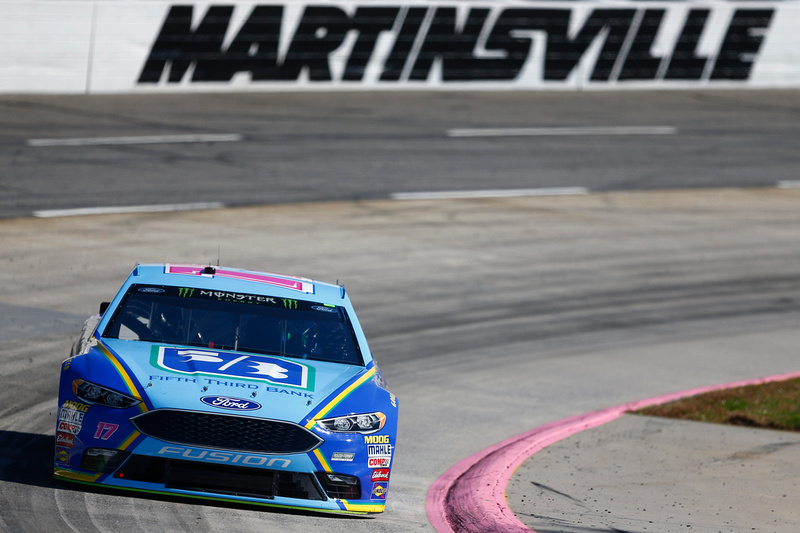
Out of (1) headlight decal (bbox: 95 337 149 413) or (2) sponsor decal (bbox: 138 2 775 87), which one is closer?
(1) headlight decal (bbox: 95 337 149 413)

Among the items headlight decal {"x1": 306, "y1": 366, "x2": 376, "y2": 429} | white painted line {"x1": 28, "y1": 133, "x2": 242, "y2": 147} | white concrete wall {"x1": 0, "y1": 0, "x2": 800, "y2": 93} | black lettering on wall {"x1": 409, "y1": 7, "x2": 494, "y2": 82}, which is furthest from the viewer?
black lettering on wall {"x1": 409, "y1": 7, "x2": 494, "y2": 82}

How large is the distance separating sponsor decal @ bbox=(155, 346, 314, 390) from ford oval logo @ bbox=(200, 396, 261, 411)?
26cm

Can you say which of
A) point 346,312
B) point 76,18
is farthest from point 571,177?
point 346,312

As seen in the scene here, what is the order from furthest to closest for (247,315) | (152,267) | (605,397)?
(605,397), (152,267), (247,315)

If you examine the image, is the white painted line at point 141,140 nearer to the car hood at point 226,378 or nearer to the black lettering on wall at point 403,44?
the black lettering on wall at point 403,44

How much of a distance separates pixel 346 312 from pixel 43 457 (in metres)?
2.27

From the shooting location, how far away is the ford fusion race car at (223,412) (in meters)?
5.93

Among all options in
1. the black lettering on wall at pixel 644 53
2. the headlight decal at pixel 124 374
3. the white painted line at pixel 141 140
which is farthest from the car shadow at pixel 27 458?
the black lettering on wall at pixel 644 53

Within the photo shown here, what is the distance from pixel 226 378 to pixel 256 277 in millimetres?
1473

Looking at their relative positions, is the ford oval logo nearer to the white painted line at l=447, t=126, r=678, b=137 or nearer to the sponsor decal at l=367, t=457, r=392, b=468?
the sponsor decal at l=367, t=457, r=392, b=468

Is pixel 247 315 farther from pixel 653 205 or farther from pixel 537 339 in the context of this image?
pixel 653 205

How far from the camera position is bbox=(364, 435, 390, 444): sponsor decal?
6.26 meters

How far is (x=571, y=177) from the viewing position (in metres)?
20.4

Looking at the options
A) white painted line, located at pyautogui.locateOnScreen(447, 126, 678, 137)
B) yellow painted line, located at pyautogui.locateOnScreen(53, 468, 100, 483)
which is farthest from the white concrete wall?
yellow painted line, located at pyautogui.locateOnScreen(53, 468, 100, 483)
